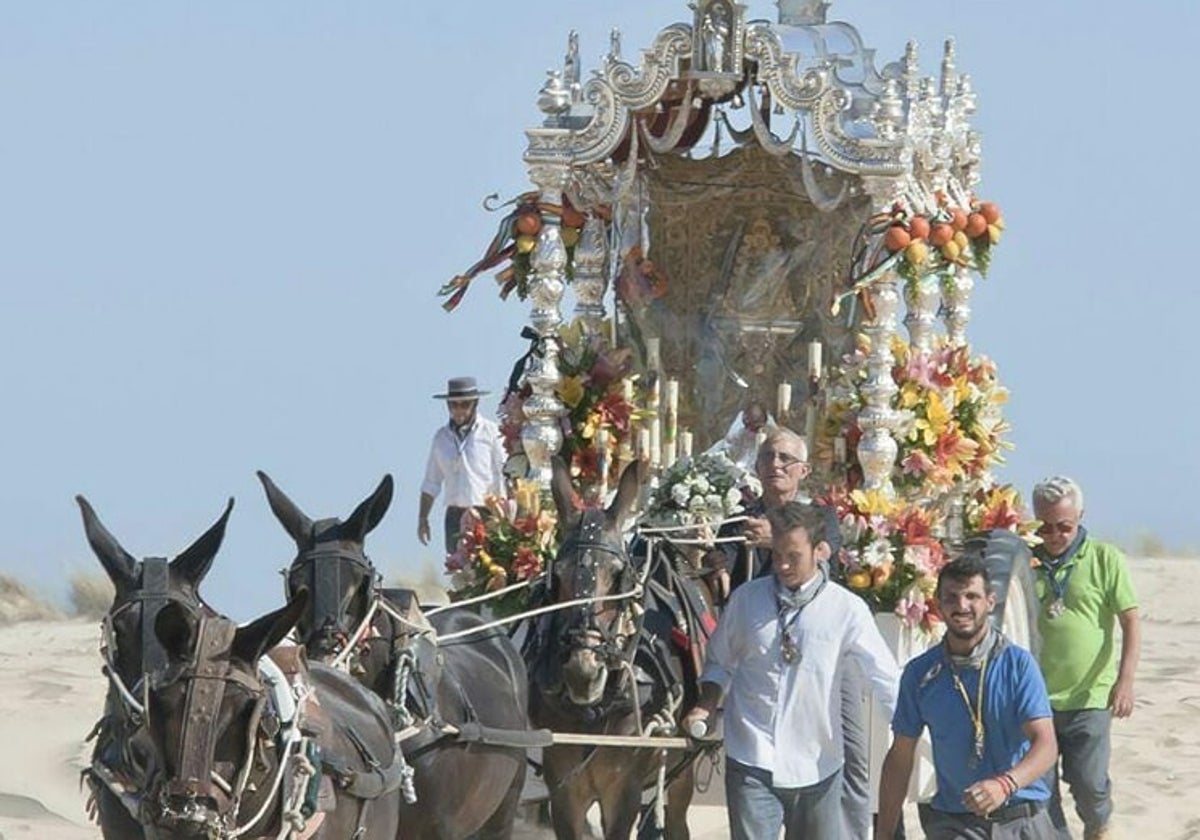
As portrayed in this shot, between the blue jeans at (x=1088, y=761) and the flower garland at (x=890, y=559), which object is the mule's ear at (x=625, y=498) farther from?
the flower garland at (x=890, y=559)

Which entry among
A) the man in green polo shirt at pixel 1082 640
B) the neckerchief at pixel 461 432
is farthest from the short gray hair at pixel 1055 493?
the neckerchief at pixel 461 432

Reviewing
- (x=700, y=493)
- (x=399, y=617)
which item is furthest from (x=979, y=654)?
(x=700, y=493)

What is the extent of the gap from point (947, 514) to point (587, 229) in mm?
2395

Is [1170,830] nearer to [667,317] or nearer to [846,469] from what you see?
[846,469]

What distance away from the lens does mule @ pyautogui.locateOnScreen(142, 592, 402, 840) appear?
7.58m

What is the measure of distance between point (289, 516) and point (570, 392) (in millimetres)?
4383

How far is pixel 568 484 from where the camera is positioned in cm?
1212

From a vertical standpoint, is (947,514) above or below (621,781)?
above

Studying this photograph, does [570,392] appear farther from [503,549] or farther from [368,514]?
[368,514]

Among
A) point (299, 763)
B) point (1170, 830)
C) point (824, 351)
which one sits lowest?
point (1170, 830)

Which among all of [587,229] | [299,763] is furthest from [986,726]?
[587,229]

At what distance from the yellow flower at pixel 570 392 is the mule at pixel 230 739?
20.1 feet

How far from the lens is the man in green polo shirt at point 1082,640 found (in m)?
11.4

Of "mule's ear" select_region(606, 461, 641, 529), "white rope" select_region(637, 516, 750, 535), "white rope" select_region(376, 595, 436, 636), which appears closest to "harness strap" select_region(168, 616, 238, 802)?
"white rope" select_region(376, 595, 436, 636)
